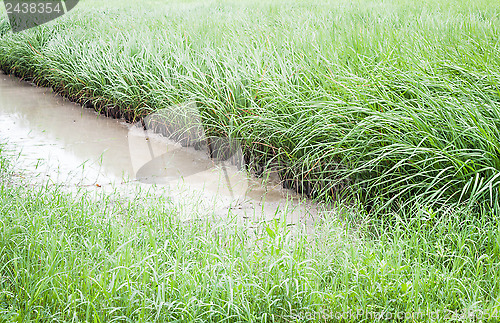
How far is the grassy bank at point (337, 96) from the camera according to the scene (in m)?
2.35

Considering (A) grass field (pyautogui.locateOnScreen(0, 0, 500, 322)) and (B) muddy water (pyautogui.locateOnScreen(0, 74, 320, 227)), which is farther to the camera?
(B) muddy water (pyautogui.locateOnScreen(0, 74, 320, 227))

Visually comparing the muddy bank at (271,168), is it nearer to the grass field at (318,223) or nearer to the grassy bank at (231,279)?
the grass field at (318,223)

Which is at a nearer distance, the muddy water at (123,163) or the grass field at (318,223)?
the grass field at (318,223)

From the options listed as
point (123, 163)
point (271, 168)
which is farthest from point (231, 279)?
point (123, 163)

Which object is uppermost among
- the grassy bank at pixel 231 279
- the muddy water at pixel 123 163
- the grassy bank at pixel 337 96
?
the grassy bank at pixel 337 96

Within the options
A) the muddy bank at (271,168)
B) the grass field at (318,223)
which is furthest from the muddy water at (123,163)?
the grass field at (318,223)

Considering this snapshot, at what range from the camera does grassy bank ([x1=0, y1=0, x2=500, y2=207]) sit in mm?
2346

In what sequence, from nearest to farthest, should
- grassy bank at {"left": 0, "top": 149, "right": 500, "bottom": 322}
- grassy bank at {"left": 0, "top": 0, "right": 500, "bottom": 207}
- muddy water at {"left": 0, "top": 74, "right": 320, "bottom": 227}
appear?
grassy bank at {"left": 0, "top": 149, "right": 500, "bottom": 322}
grassy bank at {"left": 0, "top": 0, "right": 500, "bottom": 207}
muddy water at {"left": 0, "top": 74, "right": 320, "bottom": 227}

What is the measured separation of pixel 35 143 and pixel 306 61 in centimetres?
233

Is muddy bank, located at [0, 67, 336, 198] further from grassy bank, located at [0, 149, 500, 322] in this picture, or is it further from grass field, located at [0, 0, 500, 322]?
grassy bank, located at [0, 149, 500, 322]

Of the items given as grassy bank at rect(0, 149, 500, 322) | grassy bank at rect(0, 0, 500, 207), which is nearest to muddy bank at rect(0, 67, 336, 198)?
grassy bank at rect(0, 0, 500, 207)

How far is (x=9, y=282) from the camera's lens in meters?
1.83

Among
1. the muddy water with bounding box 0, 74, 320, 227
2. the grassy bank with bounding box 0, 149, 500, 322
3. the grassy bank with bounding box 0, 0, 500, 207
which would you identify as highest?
the grassy bank with bounding box 0, 0, 500, 207

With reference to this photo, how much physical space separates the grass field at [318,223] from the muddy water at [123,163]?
180 millimetres
